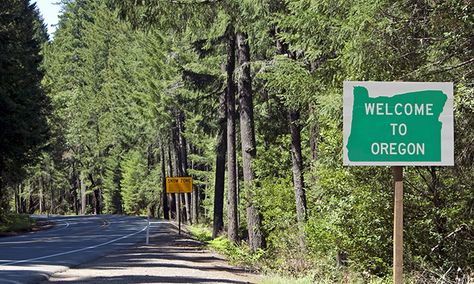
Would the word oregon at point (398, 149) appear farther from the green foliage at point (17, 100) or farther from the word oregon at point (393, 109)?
the green foliage at point (17, 100)

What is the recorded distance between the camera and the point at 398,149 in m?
6.09

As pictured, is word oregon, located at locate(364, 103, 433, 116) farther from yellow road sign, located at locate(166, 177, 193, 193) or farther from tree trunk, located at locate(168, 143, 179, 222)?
tree trunk, located at locate(168, 143, 179, 222)

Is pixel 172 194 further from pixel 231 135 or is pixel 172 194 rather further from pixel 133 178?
pixel 231 135

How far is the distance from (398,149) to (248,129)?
1483 centimetres

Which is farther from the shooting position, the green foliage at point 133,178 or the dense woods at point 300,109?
the green foliage at point 133,178

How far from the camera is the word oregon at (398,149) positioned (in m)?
6.07

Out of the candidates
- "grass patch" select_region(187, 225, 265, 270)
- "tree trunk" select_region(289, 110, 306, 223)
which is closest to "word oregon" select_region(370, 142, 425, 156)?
"tree trunk" select_region(289, 110, 306, 223)

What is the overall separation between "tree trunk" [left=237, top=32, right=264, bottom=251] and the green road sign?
1388 cm

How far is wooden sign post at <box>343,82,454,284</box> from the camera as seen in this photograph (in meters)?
6.05

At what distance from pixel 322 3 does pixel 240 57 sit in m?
9.65

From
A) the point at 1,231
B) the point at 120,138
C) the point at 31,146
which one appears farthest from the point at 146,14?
the point at 120,138

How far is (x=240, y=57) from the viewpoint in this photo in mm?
20562

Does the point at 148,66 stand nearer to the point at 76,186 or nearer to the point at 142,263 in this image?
the point at 142,263

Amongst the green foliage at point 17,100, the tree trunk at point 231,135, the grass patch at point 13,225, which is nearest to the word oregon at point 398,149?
the tree trunk at point 231,135
